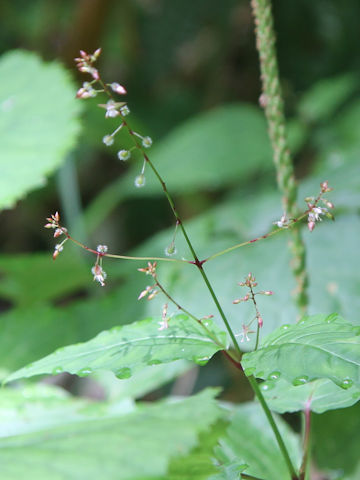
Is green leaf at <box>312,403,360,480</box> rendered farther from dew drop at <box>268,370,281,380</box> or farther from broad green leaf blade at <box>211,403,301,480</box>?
dew drop at <box>268,370,281,380</box>

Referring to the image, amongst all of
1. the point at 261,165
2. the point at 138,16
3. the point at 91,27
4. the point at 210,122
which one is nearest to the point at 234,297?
the point at 261,165

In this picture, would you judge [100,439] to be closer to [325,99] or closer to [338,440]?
[338,440]

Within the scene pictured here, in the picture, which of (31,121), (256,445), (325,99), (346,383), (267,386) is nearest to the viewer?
(346,383)

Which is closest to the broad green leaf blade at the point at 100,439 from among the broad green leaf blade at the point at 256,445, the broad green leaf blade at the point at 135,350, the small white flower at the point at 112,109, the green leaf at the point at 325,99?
the broad green leaf blade at the point at 256,445

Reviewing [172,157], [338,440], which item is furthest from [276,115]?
[172,157]

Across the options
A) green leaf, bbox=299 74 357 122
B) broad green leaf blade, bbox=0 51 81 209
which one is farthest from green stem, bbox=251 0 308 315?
green leaf, bbox=299 74 357 122
